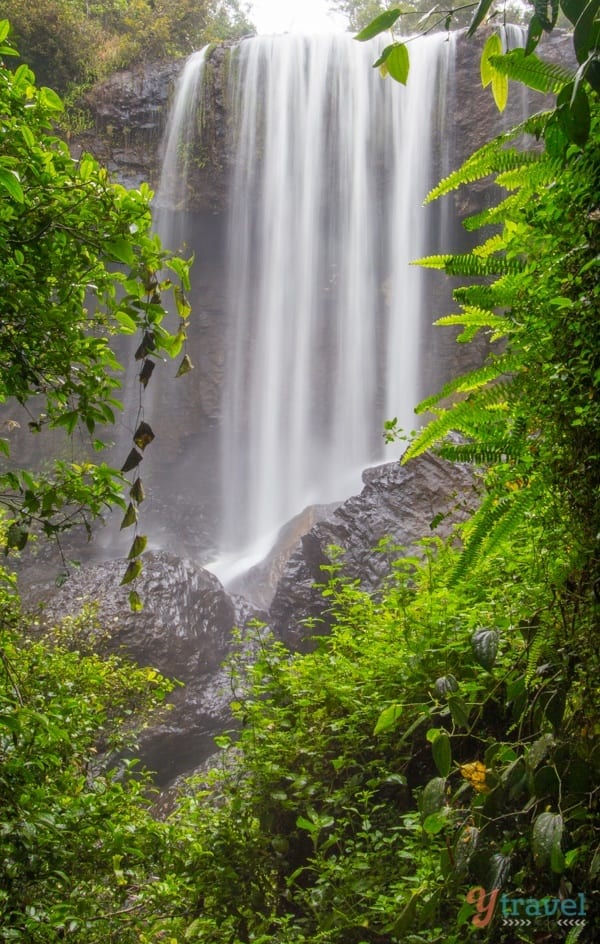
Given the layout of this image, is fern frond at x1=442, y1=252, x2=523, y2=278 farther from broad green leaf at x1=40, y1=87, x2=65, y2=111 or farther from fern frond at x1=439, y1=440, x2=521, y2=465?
broad green leaf at x1=40, y1=87, x2=65, y2=111

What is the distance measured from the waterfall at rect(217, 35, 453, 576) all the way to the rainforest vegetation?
43.9 feet

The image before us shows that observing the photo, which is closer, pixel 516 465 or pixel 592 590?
pixel 592 590

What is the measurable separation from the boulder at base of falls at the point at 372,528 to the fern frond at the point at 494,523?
Answer: 5.17 metres

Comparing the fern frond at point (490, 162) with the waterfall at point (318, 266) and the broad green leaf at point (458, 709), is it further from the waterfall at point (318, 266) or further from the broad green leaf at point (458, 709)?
the waterfall at point (318, 266)

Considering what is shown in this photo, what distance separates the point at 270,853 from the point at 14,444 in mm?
15941

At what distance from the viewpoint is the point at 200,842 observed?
277 centimetres

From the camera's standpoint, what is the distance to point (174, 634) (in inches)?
385

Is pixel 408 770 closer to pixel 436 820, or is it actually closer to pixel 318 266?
pixel 436 820

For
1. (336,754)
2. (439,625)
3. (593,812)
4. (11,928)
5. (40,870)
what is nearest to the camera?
(593,812)

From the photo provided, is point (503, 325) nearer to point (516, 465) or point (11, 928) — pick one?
point (516, 465)

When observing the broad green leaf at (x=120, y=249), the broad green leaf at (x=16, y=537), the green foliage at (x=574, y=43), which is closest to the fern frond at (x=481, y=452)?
the green foliage at (x=574, y=43)

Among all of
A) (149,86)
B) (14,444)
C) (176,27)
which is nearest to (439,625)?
(14,444)

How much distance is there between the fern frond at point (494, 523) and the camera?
5.32 feet

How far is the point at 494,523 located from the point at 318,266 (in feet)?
57.0
